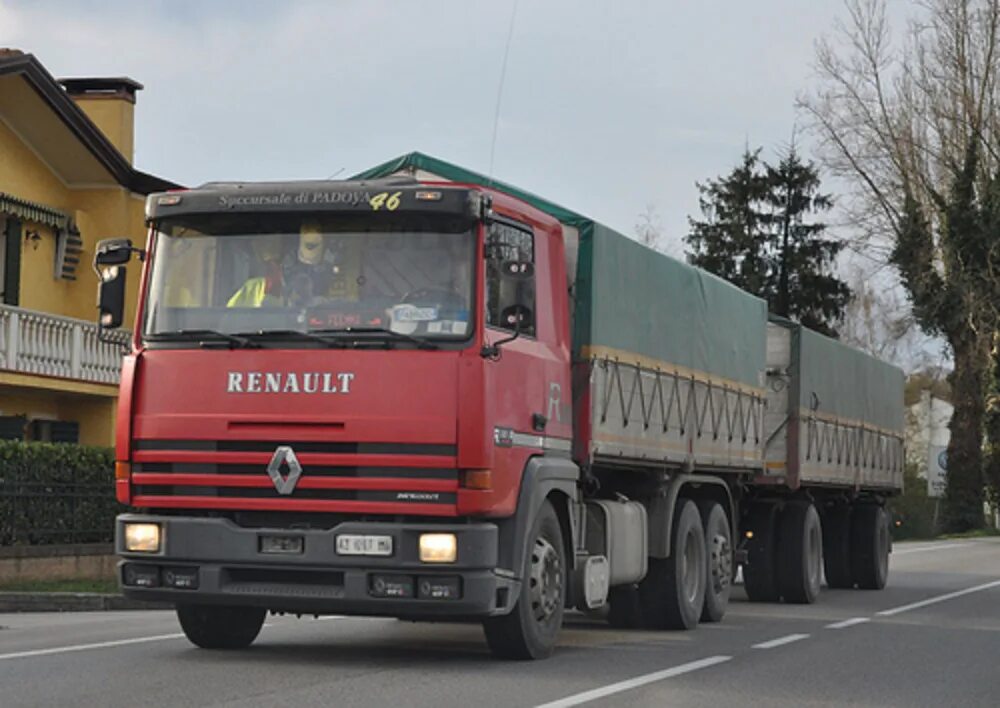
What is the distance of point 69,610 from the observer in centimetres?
2059

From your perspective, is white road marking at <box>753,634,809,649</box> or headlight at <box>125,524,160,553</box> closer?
headlight at <box>125,524,160,553</box>

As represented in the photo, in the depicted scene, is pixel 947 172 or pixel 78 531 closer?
pixel 78 531

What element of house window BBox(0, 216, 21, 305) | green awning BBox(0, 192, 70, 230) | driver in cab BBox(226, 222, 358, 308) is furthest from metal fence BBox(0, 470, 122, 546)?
driver in cab BBox(226, 222, 358, 308)

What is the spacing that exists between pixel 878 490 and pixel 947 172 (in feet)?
110

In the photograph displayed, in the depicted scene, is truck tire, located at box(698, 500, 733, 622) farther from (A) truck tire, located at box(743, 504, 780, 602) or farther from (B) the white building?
(B) the white building

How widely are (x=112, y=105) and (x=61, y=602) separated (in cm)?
1991

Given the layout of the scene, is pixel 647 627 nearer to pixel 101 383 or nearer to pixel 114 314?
pixel 114 314

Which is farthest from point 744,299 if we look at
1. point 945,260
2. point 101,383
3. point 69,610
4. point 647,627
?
point 945,260

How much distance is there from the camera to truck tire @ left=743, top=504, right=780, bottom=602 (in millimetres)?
21344

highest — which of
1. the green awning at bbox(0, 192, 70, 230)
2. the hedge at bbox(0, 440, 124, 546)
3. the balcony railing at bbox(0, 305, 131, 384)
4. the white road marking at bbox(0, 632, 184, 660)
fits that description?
the green awning at bbox(0, 192, 70, 230)

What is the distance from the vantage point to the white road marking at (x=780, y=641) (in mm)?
14977

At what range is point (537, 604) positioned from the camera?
12.8 meters

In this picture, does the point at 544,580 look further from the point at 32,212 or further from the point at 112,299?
the point at 32,212

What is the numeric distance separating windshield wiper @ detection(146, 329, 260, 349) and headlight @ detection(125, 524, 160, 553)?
1.16 m
